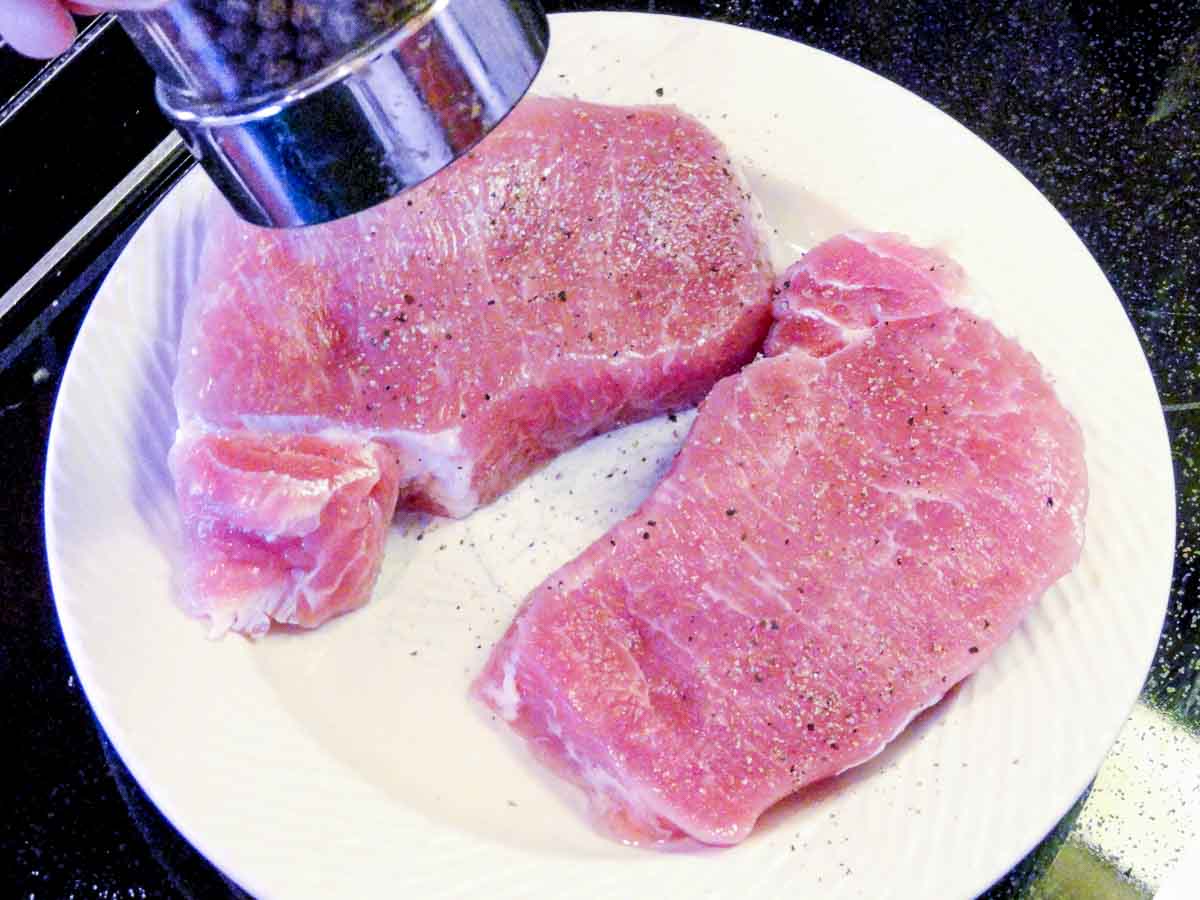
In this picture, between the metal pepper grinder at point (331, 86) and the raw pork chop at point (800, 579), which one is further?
the raw pork chop at point (800, 579)

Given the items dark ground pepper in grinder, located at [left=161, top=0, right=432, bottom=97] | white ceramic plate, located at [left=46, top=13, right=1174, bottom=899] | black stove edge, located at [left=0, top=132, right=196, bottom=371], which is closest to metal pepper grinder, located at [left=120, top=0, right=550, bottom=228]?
dark ground pepper in grinder, located at [left=161, top=0, right=432, bottom=97]

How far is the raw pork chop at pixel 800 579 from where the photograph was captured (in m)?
1.52

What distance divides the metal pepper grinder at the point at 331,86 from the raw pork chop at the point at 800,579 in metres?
0.64

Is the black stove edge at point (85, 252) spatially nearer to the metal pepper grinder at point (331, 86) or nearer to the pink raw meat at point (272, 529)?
the pink raw meat at point (272, 529)

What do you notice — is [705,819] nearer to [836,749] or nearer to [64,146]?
[836,749]

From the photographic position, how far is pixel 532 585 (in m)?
1.78

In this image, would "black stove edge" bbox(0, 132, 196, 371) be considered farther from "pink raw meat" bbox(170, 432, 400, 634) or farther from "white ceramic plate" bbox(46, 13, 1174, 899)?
"pink raw meat" bbox(170, 432, 400, 634)

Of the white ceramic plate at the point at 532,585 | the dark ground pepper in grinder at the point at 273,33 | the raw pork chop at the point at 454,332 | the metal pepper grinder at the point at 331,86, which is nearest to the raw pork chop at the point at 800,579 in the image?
the white ceramic plate at the point at 532,585

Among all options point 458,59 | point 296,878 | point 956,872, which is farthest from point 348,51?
point 956,872

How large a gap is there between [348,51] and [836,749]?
106 centimetres

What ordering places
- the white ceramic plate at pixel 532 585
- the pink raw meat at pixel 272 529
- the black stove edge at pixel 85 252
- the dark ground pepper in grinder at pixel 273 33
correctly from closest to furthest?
the dark ground pepper in grinder at pixel 273 33 < the white ceramic plate at pixel 532 585 < the pink raw meat at pixel 272 529 < the black stove edge at pixel 85 252

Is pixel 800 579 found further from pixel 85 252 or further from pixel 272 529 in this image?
pixel 85 252

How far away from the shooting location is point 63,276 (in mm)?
2162

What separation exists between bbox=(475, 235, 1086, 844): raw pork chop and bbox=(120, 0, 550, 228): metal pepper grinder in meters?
0.64
